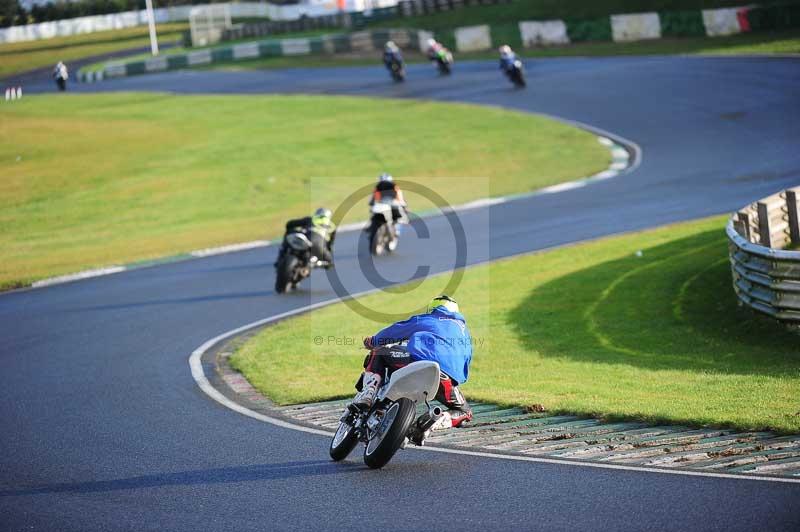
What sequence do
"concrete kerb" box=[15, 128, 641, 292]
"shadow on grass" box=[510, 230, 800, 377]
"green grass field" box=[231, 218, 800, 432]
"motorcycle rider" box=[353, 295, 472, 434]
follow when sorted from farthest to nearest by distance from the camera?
1. "concrete kerb" box=[15, 128, 641, 292]
2. "shadow on grass" box=[510, 230, 800, 377]
3. "green grass field" box=[231, 218, 800, 432]
4. "motorcycle rider" box=[353, 295, 472, 434]

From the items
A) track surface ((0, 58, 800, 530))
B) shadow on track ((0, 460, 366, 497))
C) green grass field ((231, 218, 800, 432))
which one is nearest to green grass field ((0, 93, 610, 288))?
track surface ((0, 58, 800, 530))

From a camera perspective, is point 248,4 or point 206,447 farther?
point 248,4

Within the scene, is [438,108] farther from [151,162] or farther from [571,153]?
[151,162]

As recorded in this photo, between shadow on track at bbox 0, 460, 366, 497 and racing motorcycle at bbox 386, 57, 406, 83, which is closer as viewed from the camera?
shadow on track at bbox 0, 460, 366, 497

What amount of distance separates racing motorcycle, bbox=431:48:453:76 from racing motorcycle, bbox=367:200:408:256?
91.5ft

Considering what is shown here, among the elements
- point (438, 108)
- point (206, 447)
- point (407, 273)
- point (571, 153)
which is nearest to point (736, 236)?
point (407, 273)

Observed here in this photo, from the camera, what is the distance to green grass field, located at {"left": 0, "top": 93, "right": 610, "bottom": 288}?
26.9m

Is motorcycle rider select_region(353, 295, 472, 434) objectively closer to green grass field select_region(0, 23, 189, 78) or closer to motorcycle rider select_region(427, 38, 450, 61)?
motorcycle rider select_region(427, 38, 450, 61)

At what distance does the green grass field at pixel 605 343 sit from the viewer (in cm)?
1051

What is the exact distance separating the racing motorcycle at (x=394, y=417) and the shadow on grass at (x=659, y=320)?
4.74 metres

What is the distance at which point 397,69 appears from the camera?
48281 mm

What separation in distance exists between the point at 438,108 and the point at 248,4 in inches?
2255

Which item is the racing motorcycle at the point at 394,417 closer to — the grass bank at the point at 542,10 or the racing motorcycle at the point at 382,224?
the racing motorcycle at the point at 382,224

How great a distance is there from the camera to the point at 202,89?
51031mm
